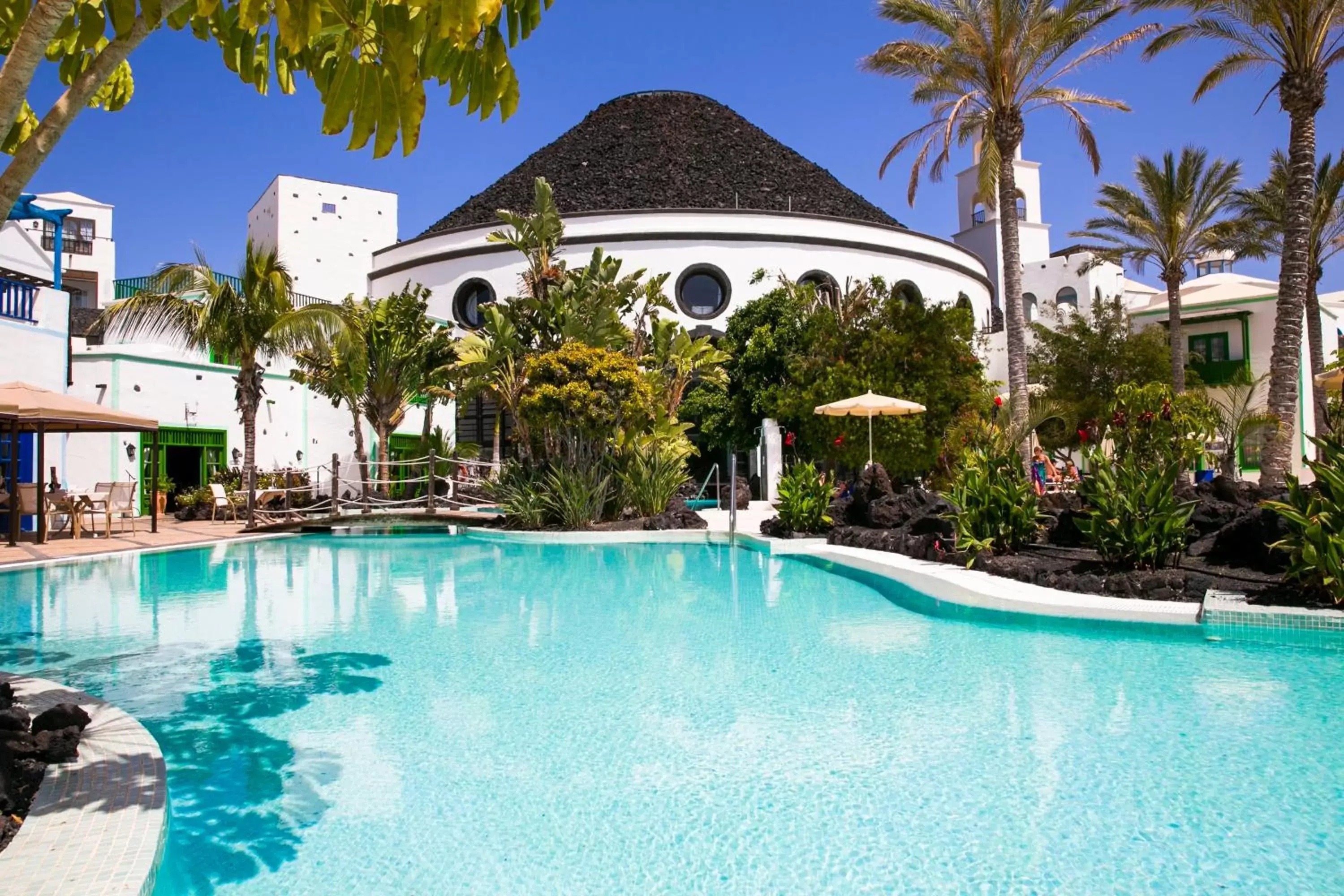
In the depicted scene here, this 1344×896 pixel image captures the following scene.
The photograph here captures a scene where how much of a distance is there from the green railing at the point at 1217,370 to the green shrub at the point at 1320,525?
27.7 m

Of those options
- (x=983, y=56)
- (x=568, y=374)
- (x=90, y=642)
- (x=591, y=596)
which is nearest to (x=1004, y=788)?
(x=591, y=596)

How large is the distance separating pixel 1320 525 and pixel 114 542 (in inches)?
644

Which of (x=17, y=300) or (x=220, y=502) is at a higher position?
(x=17, y=300)

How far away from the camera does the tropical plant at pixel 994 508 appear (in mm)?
9781

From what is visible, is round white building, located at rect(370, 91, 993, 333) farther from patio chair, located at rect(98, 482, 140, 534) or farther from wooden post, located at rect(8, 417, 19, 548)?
wooden post, located at rect(8, 417, 19, 548)

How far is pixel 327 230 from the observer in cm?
4034

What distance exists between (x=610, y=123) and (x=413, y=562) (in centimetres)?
3079

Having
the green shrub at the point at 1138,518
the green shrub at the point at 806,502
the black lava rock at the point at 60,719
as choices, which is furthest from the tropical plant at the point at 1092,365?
the black lava rock at the point at 60,719

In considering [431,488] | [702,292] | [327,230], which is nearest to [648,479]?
[431,488]

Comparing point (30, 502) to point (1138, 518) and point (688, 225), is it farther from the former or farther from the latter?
point (688, 225)

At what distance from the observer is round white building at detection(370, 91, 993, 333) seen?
101 feet

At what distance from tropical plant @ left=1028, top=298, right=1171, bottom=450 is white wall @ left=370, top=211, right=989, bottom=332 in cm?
453

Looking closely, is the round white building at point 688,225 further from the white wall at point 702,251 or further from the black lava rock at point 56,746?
the black lava rock at point 56,746

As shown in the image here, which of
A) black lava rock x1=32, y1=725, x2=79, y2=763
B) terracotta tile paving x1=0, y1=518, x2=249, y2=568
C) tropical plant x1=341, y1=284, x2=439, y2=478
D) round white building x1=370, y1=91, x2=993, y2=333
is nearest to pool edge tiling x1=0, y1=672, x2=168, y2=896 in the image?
black lava rock x1=32, y1=725, x2=79, y2=763
